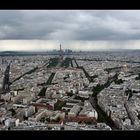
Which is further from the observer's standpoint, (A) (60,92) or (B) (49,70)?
(B) (49,70)

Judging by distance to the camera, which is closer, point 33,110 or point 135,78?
point 33,110
